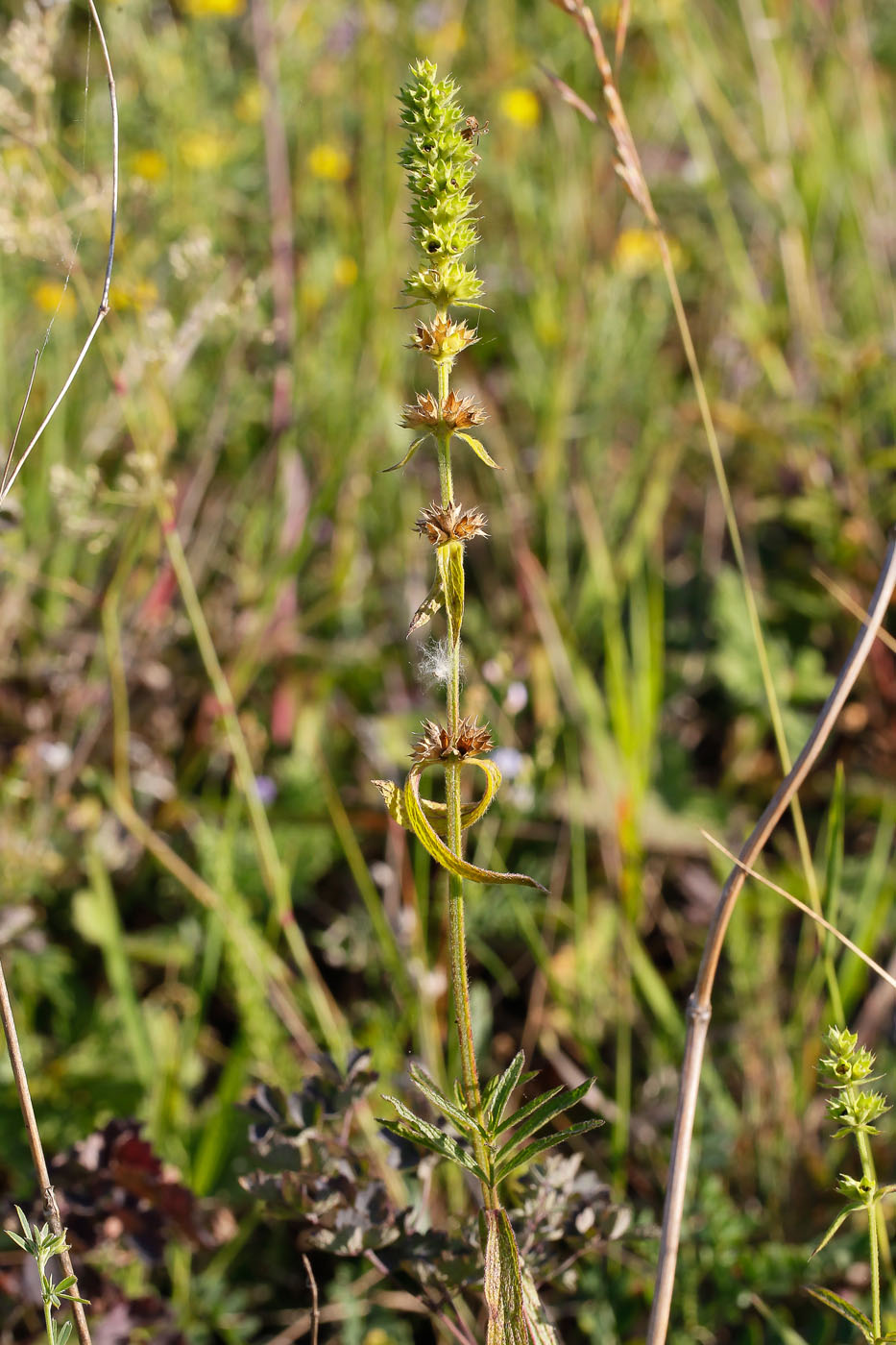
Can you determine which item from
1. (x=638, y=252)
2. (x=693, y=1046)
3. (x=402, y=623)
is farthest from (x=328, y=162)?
(x=693, y=1046)

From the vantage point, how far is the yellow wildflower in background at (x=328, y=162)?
2615 millimetres

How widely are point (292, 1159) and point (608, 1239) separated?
29 cm

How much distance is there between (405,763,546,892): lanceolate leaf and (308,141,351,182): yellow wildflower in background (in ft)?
7.30

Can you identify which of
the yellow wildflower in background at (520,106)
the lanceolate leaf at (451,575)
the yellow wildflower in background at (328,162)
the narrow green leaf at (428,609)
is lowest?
the narrow green leaf at (428,609)

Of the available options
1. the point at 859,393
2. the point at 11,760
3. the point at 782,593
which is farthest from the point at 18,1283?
the point at 859,393

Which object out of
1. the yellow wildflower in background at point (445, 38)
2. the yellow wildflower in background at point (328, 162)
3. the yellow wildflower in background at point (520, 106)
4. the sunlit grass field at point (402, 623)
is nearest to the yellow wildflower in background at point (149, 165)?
the sunlit grass field at point (402, 623)

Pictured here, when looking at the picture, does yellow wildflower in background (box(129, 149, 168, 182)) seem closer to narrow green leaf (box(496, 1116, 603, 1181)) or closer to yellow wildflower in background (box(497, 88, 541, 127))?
yellow wildflower in background (box(497, 88, 541, 127))

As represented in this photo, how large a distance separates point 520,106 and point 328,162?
2.09 feet

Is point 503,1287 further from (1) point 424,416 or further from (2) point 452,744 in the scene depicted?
(1) point 424,416

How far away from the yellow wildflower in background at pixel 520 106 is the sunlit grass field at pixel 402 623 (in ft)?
0.08

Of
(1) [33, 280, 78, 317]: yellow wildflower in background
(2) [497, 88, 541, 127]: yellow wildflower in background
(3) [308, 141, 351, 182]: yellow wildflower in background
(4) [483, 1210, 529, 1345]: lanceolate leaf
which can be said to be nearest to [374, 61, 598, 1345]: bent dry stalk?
(4) [483, 1210, 529, 1345]: lanceolate leaf

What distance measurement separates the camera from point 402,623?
88.8 inches

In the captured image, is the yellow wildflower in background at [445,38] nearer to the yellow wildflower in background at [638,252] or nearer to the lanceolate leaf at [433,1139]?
the yellow wildflower in background at [638,252]

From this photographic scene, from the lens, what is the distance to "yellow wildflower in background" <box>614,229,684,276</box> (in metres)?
2.72
